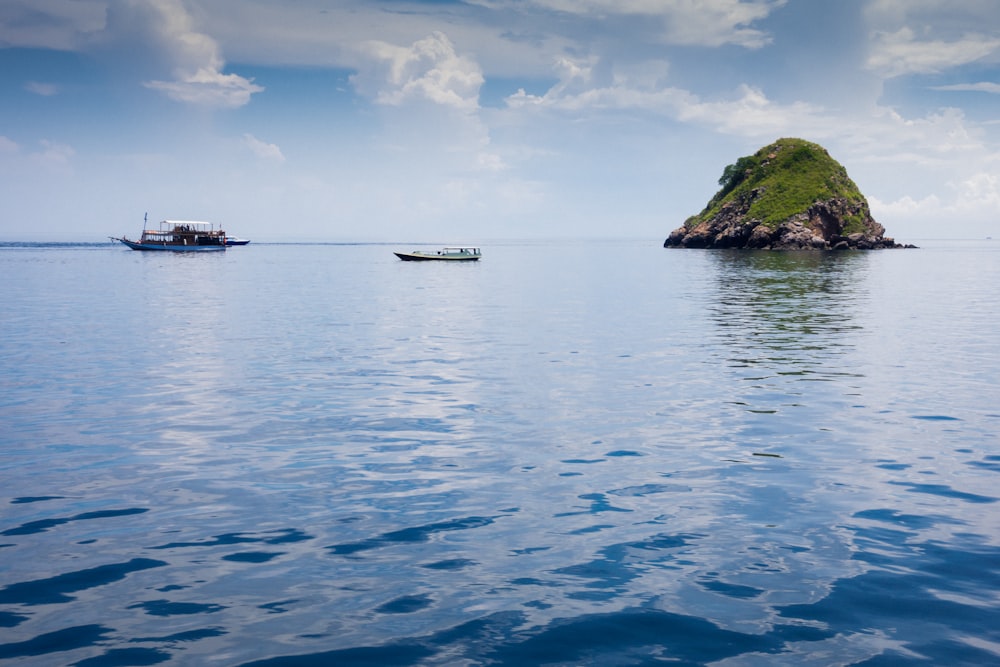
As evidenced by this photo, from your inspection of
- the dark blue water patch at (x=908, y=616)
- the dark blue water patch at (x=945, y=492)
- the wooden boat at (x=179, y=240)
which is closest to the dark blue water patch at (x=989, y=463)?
the dark blue water patch at (x=945, y=492)

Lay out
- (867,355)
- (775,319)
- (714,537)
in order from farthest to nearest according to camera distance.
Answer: (775,319) < (867,355) < (714,537)

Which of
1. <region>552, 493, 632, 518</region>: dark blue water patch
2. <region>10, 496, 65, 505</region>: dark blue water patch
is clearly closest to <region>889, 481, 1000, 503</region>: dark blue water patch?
<region>552, 493, 632, 518</region>: dark blue water patch

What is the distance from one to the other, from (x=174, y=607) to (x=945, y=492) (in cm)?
1188

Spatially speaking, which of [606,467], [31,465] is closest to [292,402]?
[31,465]

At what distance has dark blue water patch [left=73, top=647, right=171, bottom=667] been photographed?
6.86 m

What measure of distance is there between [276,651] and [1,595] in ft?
12.1

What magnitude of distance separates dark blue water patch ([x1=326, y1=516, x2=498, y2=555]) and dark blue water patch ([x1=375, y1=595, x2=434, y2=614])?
66.1 inches

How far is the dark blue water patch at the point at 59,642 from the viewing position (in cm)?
709

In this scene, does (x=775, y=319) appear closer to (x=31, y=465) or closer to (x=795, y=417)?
(x=795, y=417)

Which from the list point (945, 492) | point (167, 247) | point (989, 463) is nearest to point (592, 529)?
point (945, 492)

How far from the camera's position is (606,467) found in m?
13.9

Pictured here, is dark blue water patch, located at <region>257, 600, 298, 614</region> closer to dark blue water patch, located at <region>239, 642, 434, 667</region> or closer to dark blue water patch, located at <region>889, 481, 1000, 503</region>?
dark blue water patch, located at <region>239, 642, 434, 667</region>

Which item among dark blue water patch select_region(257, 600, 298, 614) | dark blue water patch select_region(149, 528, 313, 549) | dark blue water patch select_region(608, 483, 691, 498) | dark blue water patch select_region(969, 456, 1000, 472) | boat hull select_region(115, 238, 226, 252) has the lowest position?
dark blue water patch select_region(149, 528, 313, 549)

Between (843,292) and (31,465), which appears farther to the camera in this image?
(843,292)
